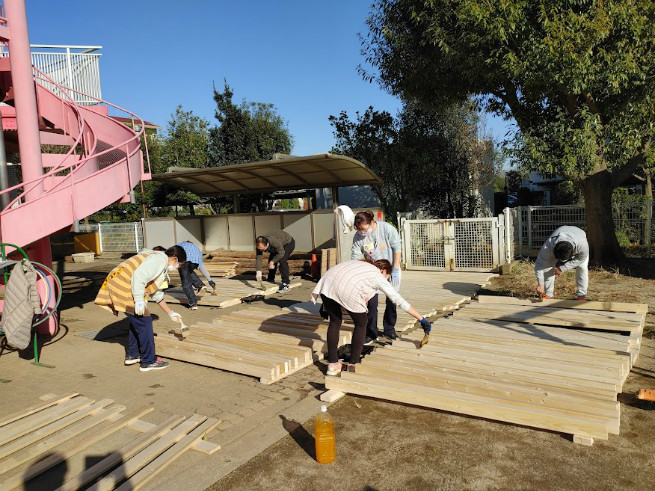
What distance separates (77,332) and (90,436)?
16.0ft

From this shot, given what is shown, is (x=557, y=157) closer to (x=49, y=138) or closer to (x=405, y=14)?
(x=405, y=14)

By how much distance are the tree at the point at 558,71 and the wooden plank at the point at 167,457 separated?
33.2ft

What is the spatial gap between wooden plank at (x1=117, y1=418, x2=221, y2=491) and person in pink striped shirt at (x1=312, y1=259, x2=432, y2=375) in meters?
1.51

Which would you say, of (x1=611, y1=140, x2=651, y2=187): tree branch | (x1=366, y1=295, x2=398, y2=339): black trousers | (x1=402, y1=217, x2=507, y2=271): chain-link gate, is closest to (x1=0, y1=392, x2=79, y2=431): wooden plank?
(x1=366, y1=295, x2=398, y2=339): black trousers

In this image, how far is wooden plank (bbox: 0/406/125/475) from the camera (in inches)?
148

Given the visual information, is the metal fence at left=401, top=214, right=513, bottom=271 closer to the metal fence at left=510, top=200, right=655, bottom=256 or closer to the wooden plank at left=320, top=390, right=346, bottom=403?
the metal fence at left=510, top=200, right=655, bottom=256

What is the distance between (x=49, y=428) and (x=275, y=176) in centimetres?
1033

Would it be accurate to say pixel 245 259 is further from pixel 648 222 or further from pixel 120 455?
pixel 648 222

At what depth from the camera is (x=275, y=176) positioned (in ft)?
45.7

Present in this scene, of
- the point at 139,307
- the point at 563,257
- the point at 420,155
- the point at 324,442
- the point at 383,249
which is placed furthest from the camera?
the point at 420,155

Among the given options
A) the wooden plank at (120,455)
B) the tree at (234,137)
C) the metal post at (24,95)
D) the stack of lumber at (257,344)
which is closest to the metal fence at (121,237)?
the tree at (234,137)

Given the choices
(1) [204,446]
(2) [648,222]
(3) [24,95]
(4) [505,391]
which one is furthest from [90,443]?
(2) [648,222]

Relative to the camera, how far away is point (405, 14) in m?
13.7

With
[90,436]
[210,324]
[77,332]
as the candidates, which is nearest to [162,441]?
[90,436]
